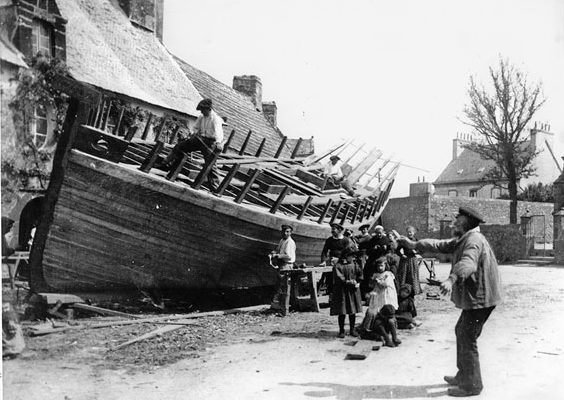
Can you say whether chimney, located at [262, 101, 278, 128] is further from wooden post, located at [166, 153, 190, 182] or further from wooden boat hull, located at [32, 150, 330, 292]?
wooden post, located at [166, 153, 190, 182]

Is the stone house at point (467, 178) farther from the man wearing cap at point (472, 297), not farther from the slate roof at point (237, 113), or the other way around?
the man wearing cap at point (472, 297)

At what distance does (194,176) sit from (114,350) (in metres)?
3.40

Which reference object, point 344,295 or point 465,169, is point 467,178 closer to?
point 465,169

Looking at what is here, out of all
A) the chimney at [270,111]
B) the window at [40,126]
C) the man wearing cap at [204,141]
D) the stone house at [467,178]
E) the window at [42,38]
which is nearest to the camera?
the man wearing cap at [204,141]

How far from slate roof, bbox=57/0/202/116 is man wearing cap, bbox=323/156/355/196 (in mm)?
4451

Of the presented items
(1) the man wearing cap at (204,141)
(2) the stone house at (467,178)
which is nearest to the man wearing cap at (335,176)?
(1) the man wearing cap at (204,141)

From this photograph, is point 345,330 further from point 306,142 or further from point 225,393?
point 306,142

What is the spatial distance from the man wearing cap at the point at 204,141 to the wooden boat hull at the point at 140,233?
0.68 metres

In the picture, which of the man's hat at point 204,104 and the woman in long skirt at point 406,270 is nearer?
the woman in long skirt at point 406,270

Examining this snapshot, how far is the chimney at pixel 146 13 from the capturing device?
17.8 meters

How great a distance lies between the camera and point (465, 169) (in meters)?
52.0

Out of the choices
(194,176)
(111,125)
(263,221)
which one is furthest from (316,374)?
(111,125)

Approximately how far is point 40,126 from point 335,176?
7371 mm

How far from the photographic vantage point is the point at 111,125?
13.8 metres
